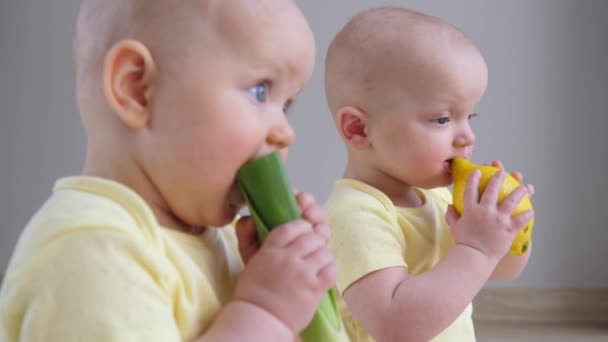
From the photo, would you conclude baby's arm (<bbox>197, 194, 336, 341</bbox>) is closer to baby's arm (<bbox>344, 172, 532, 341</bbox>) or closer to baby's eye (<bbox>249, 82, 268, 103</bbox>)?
baby's eye (<bbox>249, 82, 268, 103</bbox>)

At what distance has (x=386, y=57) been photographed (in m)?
1.07

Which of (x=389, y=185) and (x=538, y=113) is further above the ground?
(x=389, y=185)

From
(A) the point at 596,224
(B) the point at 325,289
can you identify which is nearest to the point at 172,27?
(B) the point at 325,289

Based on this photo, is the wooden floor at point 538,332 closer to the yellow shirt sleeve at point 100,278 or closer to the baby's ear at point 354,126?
the baby's ear at point 354,126

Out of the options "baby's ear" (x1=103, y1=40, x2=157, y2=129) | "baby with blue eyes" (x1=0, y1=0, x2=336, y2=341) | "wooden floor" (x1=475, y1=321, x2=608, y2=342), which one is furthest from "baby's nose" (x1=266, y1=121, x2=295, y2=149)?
"wooden floor" (x1=475, y1=321, x2=608, y2=342)

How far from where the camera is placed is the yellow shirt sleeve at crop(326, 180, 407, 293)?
0.99m

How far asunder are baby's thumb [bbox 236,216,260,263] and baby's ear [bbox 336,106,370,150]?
1.27 feet

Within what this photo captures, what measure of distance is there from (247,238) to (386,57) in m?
0.43

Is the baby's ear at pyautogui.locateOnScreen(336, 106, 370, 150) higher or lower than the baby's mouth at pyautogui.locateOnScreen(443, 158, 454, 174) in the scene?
higher

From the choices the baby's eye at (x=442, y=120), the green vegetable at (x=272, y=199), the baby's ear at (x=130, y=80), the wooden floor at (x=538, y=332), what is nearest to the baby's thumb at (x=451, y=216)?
the baby's eye at (x=442, y=120)

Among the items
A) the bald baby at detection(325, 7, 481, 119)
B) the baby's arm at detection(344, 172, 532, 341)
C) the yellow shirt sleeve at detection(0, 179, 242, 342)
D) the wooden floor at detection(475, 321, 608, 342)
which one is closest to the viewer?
the yellow shirt sleeve at detection(0, 179, 242, 342)

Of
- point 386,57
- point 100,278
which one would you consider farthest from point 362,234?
point 100,278

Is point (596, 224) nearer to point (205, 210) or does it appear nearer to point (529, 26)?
point (529, 26)

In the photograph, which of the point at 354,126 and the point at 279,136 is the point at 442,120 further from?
the point at 279,136
